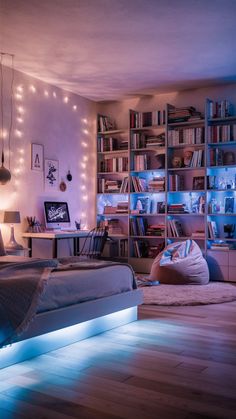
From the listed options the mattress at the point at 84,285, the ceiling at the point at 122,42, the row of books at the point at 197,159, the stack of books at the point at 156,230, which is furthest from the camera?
the stack of books at the point at 156,230

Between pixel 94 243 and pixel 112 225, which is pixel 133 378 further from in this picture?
pixel 112 225

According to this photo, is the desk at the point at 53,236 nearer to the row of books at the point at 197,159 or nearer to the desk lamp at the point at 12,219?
the desk lamp at the point at 12,219

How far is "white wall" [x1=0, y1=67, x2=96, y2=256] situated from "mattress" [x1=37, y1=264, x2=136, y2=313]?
2433 millimetres

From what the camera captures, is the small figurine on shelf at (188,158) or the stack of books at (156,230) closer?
the small figurine on shelf at (188,158)

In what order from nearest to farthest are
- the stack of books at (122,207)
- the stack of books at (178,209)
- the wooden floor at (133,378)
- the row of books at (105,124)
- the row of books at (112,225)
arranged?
the wooden floor at (133,378)
the stack of books at (178,209)
the stack of books at (122,207)
the row of books at (112,225)
the row of books at (105,124)

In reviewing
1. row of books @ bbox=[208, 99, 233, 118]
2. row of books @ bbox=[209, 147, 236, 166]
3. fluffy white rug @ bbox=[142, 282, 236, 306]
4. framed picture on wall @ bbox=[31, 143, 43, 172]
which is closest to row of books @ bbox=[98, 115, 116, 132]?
framed picture on wall @ bbox=[31, 143, 43, 172]

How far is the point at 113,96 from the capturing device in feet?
23.5

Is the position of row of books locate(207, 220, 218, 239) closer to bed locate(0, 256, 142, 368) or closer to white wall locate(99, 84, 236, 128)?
white wall locate(99, 84, 236, 128)

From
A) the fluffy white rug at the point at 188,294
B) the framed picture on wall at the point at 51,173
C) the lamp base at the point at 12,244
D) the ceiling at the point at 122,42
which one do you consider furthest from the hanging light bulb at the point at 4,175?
the fluffy white rug at the point at 188,294

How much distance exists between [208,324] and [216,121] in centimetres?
362

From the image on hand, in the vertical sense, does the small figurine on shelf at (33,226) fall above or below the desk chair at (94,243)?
above

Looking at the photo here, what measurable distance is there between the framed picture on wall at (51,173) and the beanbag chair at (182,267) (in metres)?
1.87

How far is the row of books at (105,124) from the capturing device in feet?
24.4

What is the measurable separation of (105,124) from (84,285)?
4.60 metres
